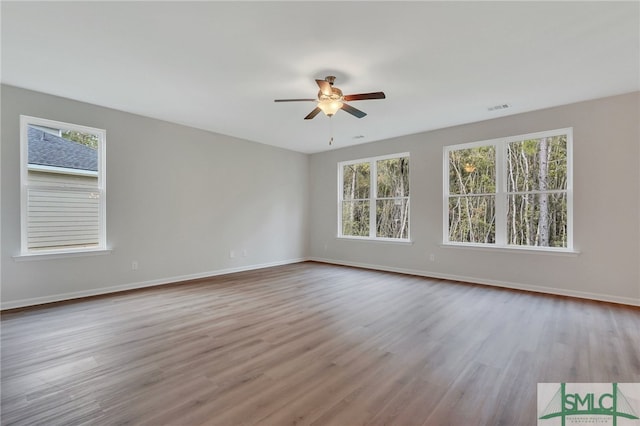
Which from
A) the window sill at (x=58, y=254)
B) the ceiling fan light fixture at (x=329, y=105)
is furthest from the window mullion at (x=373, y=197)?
the window sill at (x=58, y=254)

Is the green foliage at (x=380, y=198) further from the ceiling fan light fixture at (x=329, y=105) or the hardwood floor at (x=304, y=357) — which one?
the ceiling fan light fixture at (x=329, y=105)

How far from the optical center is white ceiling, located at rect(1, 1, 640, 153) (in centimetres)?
229

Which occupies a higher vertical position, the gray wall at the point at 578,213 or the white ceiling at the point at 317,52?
the white ceiling at the point at 317,52

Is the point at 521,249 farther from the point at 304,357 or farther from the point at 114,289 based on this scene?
the point at 114,289

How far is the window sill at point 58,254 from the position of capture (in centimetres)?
364

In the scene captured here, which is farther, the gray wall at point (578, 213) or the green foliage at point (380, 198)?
the green foliage at point (380, 198)

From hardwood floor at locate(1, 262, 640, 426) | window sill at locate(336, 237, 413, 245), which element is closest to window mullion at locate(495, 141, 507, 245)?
hardwood floor at locate(1, 262, 640, 426)

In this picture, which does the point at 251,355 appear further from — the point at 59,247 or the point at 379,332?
the point at 59,247

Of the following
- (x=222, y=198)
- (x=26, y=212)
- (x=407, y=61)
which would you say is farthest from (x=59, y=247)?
(x=407, y=61)

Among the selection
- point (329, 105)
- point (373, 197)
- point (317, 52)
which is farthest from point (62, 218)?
point (373, 197)

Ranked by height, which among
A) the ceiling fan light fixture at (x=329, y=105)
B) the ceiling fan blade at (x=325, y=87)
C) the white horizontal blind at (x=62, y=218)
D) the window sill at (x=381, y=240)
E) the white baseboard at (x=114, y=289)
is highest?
the ceiling fan blade at (x=325, y=87)

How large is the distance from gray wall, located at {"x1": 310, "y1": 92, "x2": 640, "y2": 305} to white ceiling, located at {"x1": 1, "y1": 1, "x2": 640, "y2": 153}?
0.36 m

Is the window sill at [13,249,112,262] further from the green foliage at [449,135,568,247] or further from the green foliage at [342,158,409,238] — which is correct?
the green foliage at [449,135,568,247]
